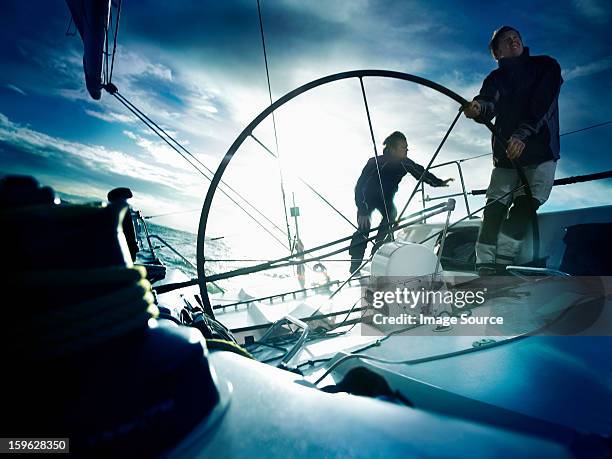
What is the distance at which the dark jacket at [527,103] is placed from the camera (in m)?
2.37

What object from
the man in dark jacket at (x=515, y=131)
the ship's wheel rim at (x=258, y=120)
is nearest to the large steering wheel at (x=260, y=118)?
the ship's wheel rim at (x=258, y=120)

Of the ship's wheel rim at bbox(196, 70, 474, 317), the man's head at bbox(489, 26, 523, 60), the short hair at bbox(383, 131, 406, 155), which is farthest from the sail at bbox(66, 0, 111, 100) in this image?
the man's head at bbox(489, 26, 523, 60)

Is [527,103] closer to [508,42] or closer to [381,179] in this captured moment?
[508,42]

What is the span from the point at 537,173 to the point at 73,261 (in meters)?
3.11

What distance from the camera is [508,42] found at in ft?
8.23

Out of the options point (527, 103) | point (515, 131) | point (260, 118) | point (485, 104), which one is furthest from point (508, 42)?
point (260, 118)

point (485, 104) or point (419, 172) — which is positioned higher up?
point (485, 104)

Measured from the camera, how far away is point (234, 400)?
427 millimetres

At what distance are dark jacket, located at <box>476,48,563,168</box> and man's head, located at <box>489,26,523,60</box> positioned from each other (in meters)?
0.05

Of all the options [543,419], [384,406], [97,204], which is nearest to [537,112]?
[543,419]

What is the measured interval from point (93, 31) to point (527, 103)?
5733 mm

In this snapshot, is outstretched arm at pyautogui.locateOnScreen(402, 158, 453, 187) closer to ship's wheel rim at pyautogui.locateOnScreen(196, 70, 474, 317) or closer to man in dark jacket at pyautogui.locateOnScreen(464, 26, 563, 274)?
man in dark jacket at pyautogui.locateOnScreen(464, 26, 563, 274)

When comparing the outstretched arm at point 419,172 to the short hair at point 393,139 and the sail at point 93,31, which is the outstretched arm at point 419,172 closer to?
the short hair at point 393,139

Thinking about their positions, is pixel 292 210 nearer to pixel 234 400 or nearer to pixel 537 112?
pixel 537 112
